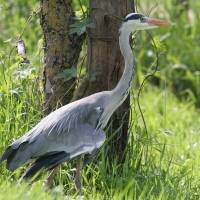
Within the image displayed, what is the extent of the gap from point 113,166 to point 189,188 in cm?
61

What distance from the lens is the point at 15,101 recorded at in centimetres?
582

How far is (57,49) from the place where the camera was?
5820 millimetres

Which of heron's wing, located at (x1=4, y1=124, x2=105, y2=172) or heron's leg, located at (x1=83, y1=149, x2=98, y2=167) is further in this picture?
heron's leg, located at (x1=83, y1=149, x2=98, y2=167)

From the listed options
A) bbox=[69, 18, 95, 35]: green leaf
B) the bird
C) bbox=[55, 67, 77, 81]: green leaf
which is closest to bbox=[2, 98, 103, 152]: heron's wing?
the bird

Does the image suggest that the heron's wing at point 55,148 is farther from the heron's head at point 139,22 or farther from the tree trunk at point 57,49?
the heron's head at point 139,22

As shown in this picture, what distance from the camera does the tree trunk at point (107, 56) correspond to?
5.61 meters

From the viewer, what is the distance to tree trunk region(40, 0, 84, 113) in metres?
5.79

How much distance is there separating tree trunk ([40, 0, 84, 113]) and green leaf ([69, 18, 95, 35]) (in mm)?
274

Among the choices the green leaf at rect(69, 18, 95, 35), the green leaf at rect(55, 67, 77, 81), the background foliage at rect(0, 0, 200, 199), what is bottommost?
the background foliage at rect(0, 0, 200, 199)

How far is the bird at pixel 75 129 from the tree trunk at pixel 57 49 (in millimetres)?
512

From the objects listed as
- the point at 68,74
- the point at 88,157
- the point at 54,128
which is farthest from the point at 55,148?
the point at 68,74

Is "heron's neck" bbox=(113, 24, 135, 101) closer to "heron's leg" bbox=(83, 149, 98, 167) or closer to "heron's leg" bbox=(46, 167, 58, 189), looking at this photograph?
"heron's leg" bbox=(83, 149, 98, 167)

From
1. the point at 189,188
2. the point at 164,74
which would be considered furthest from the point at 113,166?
the point at 164,74

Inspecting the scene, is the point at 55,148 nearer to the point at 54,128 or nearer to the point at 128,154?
the point at 54,128
